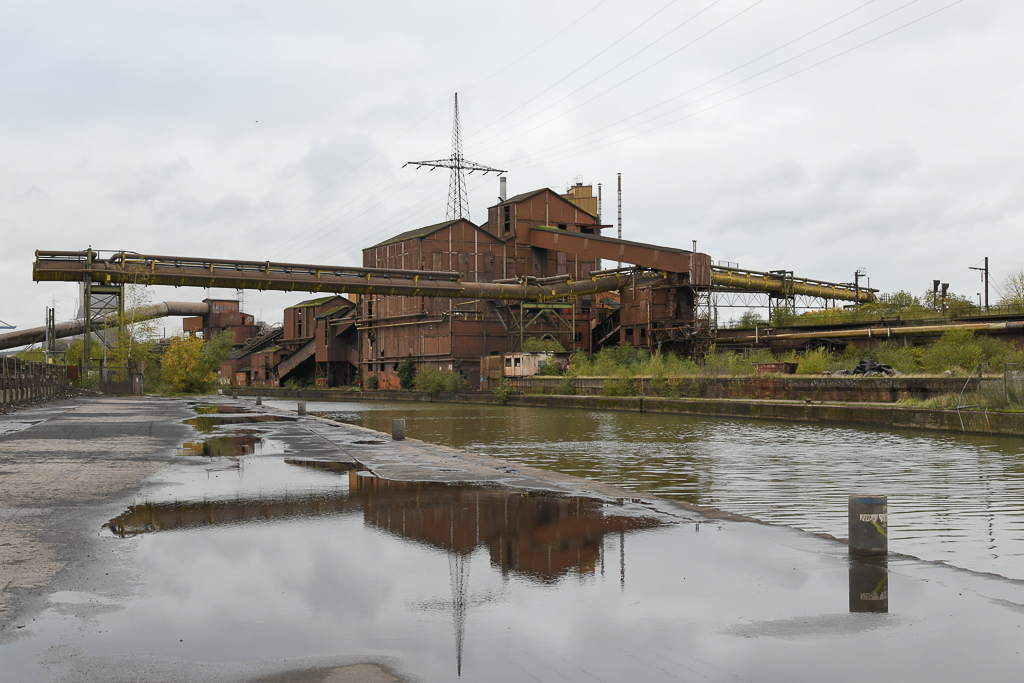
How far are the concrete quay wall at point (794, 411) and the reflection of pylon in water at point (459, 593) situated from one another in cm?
1887

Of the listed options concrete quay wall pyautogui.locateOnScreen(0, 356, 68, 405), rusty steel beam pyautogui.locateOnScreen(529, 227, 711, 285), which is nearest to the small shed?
rusty steel beam pyautogui.locateOnScreen(529, 227, 711, 285)

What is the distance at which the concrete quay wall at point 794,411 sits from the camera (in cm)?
2122

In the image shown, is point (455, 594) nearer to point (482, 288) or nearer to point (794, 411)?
point (794, 411)

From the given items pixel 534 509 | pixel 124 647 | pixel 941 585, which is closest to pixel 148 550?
pixel 124 647

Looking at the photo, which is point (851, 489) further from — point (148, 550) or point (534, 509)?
point (148, 550)

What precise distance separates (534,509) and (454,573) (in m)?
2.87

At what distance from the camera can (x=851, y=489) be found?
11.4m

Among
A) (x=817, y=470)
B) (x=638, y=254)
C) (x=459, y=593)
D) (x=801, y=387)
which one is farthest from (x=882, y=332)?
(x=459, y=593)

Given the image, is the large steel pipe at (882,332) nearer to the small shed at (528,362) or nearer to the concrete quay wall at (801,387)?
the concrete quay wall at (801,387)

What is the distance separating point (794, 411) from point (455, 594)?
25446 mm

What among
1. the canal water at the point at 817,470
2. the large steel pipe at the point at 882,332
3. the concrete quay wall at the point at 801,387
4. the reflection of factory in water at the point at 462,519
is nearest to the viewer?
the reflection of factory in water at the point at 462,519

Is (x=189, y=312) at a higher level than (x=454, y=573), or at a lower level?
higher

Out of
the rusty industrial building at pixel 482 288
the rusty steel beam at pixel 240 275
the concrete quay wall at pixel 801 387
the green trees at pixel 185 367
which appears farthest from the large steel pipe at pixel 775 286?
the green trees at pixel 185 367

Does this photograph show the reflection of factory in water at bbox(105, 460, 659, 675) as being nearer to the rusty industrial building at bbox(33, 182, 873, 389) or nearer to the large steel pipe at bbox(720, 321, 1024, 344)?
the large steel pipe at bbox(720, 321, 1024, 344)
